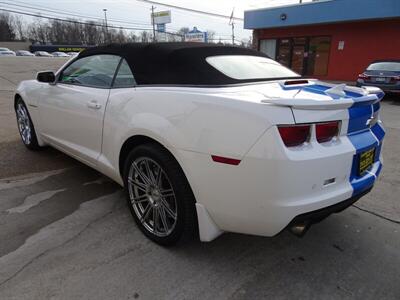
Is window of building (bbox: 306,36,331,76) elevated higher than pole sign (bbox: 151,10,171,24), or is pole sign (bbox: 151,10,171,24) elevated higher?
pole sign (bbox: 151,10,171,24)

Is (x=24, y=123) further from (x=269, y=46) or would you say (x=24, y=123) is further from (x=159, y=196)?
(x=269, y=46)

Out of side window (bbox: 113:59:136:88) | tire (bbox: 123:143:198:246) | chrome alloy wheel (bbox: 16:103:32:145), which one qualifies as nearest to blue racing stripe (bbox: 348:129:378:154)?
tire (bbox: 123:143:198:246)

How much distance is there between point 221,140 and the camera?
6.42 ft

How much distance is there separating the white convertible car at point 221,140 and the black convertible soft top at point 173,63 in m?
0.01

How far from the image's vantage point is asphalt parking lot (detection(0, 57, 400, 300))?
2131mm

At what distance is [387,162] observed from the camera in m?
4.59

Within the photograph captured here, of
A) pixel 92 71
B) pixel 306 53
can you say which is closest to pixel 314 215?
pixel 92 71

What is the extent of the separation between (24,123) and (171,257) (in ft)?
11.3

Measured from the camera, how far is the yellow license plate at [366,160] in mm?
2216

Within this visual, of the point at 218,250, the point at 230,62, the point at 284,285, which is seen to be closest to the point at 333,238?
the point at 284,285

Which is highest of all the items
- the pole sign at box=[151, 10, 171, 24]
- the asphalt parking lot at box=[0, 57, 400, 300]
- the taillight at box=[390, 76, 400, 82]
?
the pole sign at box=[151, 10, 171, 24]

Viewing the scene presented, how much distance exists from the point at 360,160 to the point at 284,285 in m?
0.95

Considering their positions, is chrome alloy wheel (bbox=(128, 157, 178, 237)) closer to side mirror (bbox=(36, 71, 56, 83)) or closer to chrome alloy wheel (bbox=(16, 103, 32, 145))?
side mirror (bbox=(36, 71, 56, 83))

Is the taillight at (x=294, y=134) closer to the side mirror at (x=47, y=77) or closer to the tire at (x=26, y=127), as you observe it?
the side mirror at (x=47, y=77)
